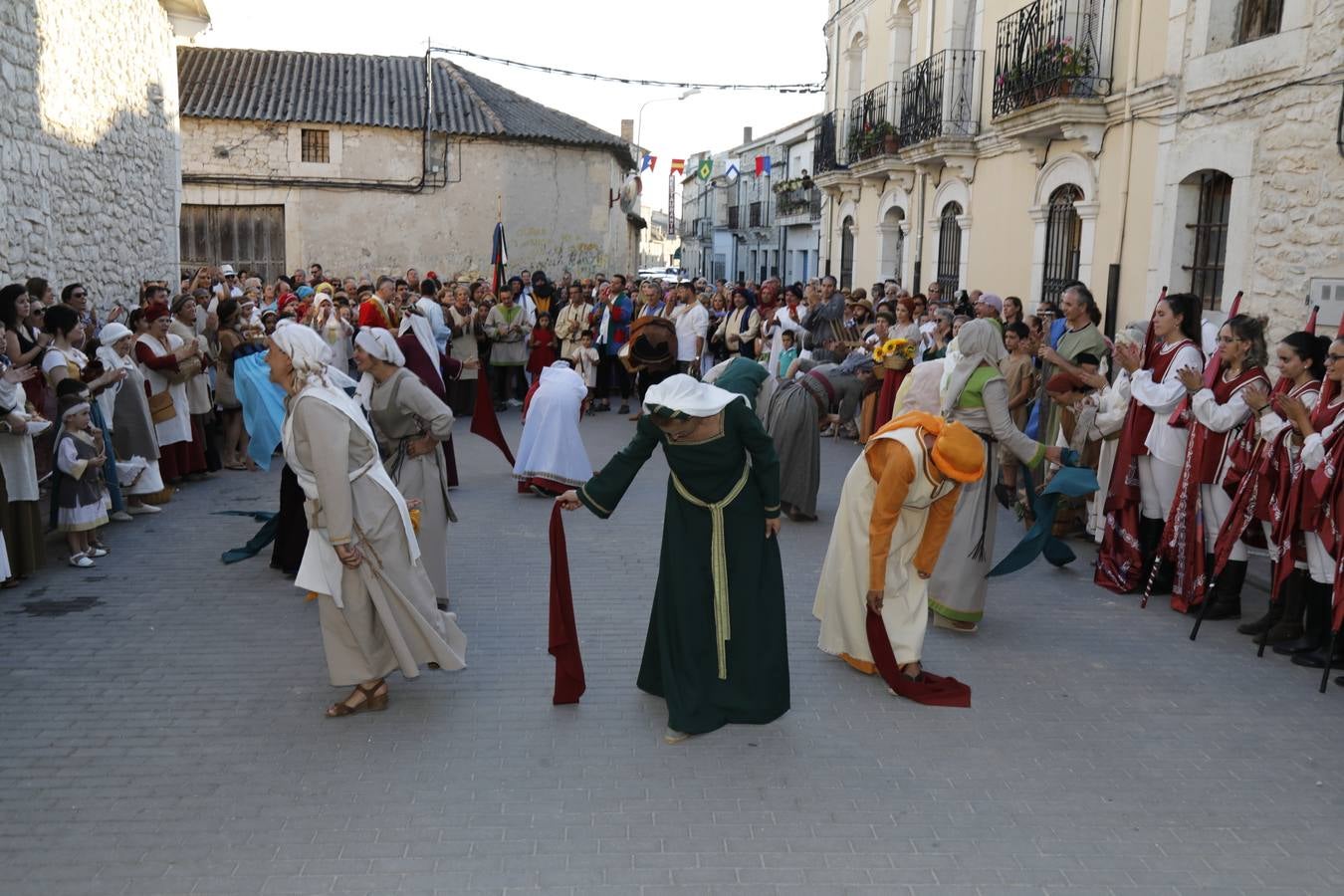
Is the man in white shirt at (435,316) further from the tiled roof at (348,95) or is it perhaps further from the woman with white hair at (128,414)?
the tiled roof at (348,95)

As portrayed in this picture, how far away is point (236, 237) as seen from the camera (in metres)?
27.6

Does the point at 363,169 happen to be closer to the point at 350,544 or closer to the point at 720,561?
the point at 350,544

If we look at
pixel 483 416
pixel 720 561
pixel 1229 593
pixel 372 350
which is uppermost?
pixel 372 350

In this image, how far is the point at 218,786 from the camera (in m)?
4.57

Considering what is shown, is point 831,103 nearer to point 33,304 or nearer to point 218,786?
point 33,304

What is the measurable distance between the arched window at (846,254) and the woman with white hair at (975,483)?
18.8 m

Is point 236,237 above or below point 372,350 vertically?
above

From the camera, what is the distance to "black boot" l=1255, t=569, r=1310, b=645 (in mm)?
6523

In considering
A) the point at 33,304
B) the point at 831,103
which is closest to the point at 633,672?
the point at 33,304

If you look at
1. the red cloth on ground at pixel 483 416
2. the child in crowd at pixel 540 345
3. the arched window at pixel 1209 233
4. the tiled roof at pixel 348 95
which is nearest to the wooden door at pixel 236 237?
the tiled roof at pixel 348 95

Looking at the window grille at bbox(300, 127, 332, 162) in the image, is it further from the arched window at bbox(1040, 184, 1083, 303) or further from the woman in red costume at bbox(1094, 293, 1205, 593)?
the woman in red costume at bbox(1094, 293, 1205, 593)

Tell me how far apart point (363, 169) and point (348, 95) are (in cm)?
232

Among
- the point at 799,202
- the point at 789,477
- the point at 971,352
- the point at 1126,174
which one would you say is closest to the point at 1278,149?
the point at 1126,174

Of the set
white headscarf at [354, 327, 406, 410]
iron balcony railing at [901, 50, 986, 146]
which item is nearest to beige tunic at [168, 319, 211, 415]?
white headscarf at [354, 327, 406, 410]
